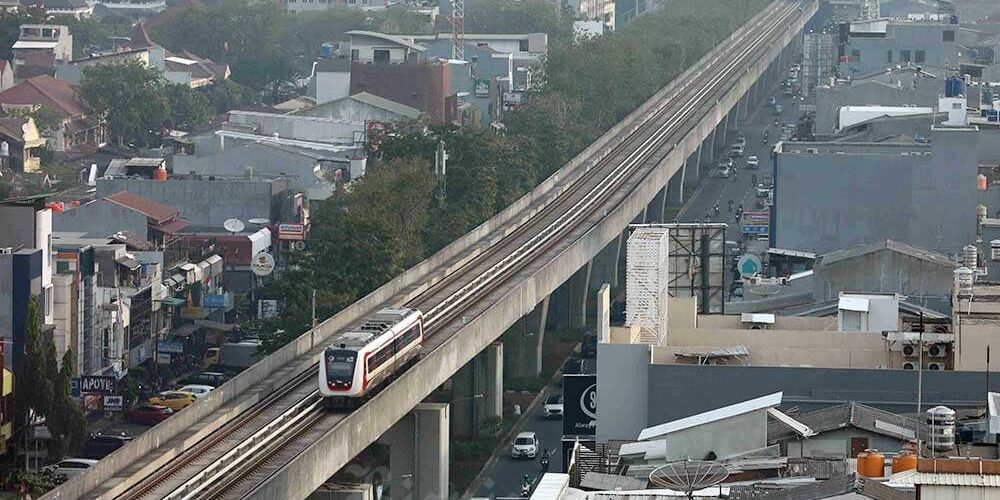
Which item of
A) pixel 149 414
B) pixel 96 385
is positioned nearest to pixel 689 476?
pixel 149 414

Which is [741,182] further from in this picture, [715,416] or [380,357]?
[715,416]

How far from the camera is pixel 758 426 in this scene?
31.1m

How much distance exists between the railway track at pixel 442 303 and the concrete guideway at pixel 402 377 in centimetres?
27

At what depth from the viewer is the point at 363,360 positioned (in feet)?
147

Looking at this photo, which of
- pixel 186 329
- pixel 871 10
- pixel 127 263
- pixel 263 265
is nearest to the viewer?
pixel 127 263

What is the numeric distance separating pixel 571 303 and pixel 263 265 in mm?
10246

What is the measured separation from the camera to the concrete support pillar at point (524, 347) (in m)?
68.2

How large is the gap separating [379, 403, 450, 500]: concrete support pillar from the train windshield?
570 centimetres

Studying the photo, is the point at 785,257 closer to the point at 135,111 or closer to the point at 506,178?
the point at 506,178

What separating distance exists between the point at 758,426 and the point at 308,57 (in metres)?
152

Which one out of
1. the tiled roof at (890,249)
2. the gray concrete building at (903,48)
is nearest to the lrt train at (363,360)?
the tiled roof at (890,249)

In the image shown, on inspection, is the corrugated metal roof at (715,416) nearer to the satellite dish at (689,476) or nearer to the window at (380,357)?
the satellite dish at (689,476)

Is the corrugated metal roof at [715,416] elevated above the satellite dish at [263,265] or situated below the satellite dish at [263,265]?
above

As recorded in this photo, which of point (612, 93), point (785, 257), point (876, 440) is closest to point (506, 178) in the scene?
point (785, 257)
